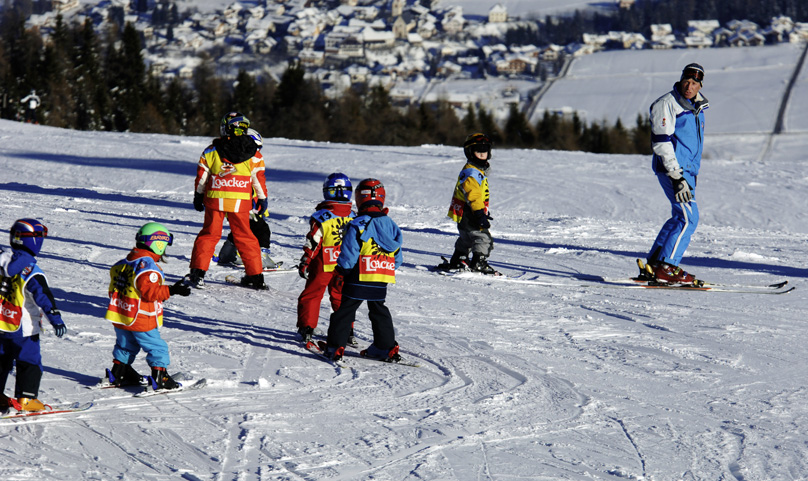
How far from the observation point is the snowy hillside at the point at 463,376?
3.81 metres

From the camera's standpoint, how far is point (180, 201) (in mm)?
14227

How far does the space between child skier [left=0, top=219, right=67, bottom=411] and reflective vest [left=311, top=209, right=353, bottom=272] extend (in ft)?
6.64

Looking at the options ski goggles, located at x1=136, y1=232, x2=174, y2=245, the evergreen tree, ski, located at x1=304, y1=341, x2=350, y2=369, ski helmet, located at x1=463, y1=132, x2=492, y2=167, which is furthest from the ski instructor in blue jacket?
the evergreen tree

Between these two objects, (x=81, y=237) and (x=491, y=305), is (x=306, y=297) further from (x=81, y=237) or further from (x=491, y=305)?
(x=81, y=237)

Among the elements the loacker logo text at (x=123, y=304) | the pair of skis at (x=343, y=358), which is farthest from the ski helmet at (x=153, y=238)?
the pair of skis at (x=343, y=358)

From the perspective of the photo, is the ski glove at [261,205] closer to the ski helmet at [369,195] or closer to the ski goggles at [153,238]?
the ski helmet at [369,195]

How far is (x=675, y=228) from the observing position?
790cm

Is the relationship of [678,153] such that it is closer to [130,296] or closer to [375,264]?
[375,264]

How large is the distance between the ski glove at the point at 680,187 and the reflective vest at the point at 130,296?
493 cm

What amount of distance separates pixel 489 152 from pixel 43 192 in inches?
369

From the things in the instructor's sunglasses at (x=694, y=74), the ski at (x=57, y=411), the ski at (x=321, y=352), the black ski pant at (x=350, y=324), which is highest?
the instructor's sunglasses at (x=694, y=74)

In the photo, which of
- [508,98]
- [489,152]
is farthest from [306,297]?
[508,98]

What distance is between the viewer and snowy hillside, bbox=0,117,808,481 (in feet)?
12.5

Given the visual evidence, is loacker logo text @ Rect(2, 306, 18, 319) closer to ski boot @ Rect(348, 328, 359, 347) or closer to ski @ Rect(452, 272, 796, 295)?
ski boot @ Rect(348, 328, 359, 347)
